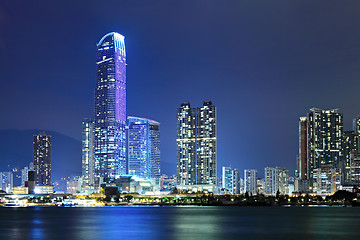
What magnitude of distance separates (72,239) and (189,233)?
20.3m

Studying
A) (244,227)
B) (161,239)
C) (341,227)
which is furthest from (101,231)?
(341,227)

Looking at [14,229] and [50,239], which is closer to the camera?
[50,239]

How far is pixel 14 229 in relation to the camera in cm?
11088

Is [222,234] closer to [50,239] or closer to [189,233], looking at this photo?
[189,233]

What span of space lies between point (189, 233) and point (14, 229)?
1349 inches

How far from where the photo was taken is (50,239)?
91.5 metres

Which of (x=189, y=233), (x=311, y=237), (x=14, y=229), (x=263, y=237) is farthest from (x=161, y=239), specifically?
(x=14, y=229)

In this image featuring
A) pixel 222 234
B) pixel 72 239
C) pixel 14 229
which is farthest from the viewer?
pixel 14 229

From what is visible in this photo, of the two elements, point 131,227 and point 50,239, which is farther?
point 131,227

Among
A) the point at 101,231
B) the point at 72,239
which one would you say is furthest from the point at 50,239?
the point at 101,231

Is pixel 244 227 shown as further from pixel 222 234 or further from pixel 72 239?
pixel 72 239

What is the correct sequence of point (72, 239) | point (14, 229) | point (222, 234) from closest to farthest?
point (72, 239)
point (222, 234)
point (14, 229)

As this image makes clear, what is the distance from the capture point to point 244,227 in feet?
375

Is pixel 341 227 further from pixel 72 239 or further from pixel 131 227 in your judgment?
pixel 72 239
